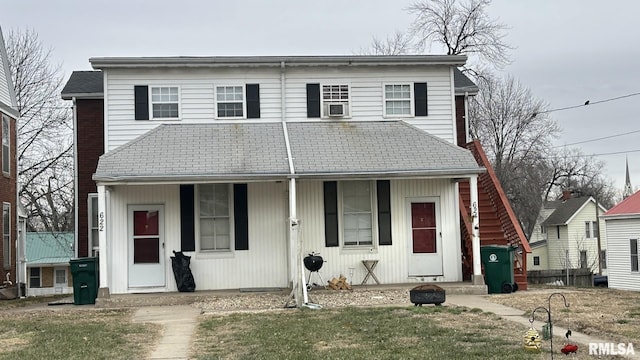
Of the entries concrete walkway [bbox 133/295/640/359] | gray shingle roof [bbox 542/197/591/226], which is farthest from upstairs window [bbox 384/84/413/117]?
gray shingle roof [bbox 542/197/591/226]

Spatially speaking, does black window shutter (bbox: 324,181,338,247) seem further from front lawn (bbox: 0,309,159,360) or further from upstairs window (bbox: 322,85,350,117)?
front lawn (bbox: 0,309,159,360)

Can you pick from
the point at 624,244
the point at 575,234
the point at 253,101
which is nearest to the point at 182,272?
the point at 253,101

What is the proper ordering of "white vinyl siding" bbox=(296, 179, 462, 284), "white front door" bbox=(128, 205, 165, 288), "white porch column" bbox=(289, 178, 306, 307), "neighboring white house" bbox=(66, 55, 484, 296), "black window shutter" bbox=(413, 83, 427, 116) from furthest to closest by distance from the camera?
1. "black window shutter" bbox=(413, 83, 427, 116)
2. "white vinyl siding" bbox=(296, 179, 462, 284)
3. "white front door" bbox=(128, 205, 165, 288)
4. "neighboring white house" bbox=(66, 55, 484, 296)
5. "white porch column" bbox=(289, 178, 306, 307)

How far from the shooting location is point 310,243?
61.4ft

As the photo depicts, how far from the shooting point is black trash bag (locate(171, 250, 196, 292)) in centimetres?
1784

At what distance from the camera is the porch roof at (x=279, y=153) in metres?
16.9

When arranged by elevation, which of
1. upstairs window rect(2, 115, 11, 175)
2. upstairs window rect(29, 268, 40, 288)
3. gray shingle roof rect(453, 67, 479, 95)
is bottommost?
upstairs window rect(29, 268, 40, 288)

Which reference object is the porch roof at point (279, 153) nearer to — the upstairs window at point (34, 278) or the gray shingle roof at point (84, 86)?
the gray shingle roof at point (84, 86)

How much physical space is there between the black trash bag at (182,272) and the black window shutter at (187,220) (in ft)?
1.33

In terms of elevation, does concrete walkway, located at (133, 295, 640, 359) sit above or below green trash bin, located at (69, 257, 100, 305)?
below

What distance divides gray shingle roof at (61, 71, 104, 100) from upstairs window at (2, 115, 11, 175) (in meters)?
3.11

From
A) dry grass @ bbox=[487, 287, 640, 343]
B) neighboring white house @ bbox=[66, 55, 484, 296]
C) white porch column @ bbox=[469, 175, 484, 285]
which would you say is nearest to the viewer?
dry grass @ bbox=[487, 287, 640, 343]

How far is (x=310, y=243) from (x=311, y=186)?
1.41 meters

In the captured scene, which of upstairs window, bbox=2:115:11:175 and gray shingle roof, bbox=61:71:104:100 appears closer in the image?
gray shingle roof, bbox=61:71:104:100
